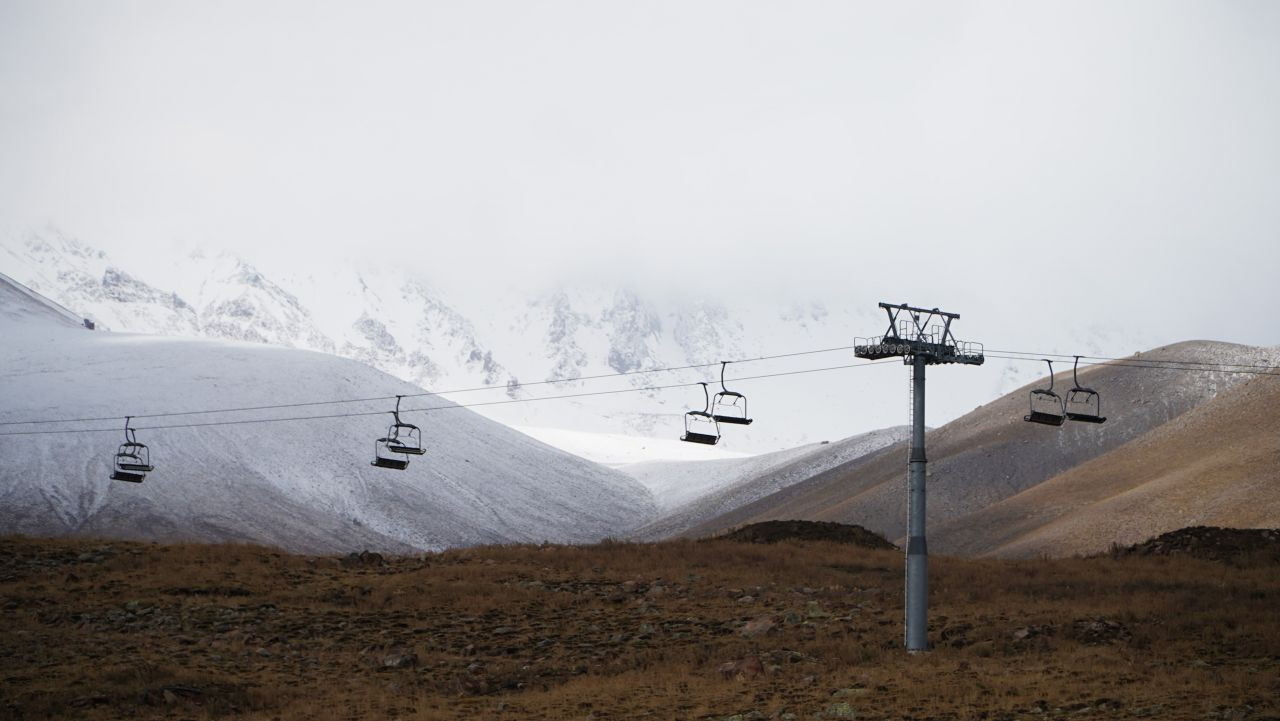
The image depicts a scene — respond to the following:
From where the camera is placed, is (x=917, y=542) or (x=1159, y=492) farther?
(x=1159, y=492)

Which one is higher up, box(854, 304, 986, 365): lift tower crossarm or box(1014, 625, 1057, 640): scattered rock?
box(854, 304, 986, 365): lift tower crossarm

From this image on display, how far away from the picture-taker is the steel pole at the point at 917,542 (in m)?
34.8

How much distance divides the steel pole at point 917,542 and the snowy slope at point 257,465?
94394mm

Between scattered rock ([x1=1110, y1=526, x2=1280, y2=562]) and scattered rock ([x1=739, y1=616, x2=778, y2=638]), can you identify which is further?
scattered rock ([x1=1110, y1=526, x2=1280, y2=562])

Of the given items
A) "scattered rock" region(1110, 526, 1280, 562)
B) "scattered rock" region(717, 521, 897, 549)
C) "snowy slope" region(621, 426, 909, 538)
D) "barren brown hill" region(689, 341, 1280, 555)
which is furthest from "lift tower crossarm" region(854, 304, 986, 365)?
"snowy slope" region(621, 426, 909, 538)

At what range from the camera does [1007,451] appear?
133750 millimetres

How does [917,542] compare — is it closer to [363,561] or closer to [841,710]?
[841,710]

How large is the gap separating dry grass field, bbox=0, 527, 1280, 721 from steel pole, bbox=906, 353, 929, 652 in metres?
0.84

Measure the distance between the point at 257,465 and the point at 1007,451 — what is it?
71.5m

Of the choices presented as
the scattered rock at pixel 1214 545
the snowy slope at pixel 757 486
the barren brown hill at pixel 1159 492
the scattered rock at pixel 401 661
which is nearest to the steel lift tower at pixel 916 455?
the scattered rock at pixel 401 661

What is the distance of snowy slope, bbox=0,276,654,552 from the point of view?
126 m

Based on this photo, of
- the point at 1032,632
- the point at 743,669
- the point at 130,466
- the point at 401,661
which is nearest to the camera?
the point at 743,669

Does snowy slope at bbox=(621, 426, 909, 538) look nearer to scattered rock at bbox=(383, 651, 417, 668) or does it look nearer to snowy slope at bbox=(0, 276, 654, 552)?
snowy slope at bbox=(0, 276, 654, 552)

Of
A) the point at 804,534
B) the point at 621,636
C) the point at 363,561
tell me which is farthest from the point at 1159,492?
the point at 621,636
